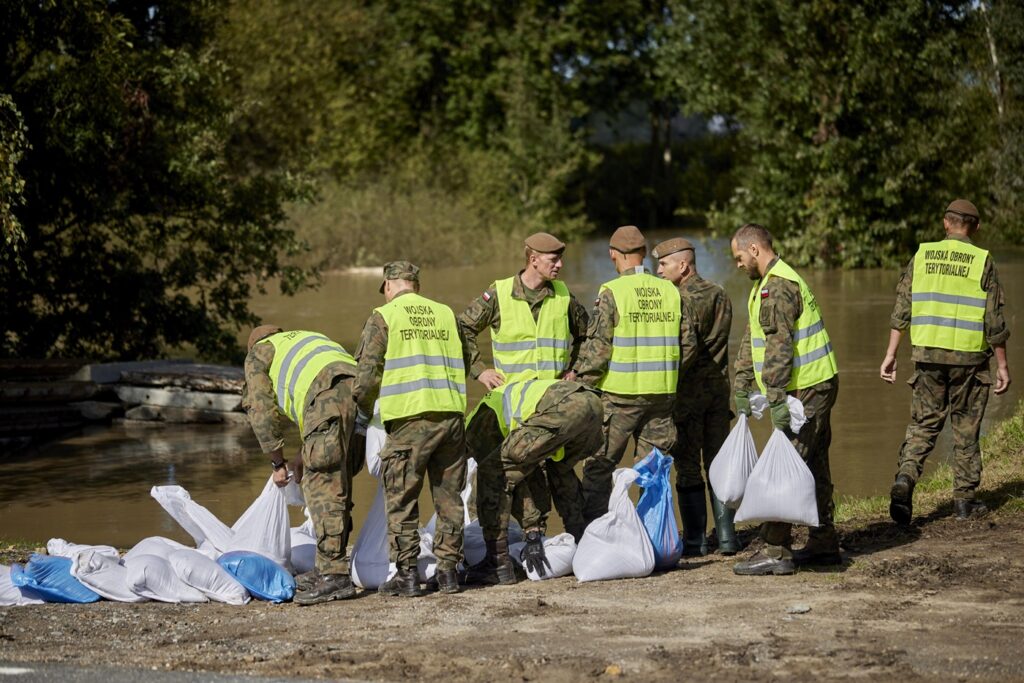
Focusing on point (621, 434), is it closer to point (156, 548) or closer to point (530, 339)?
point (530, 339)

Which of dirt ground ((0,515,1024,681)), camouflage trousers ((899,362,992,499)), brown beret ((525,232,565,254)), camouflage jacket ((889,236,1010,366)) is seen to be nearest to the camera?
dirt ground ((0,515,1024,681))

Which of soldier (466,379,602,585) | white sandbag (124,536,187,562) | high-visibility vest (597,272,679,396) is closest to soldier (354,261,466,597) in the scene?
soldier (466,379,602,585)

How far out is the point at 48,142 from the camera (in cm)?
1617

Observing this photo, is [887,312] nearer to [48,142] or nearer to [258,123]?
[48,142]

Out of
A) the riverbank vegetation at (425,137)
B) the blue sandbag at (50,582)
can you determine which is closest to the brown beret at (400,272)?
the blue sandbag at (50,582)

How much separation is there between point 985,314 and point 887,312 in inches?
594

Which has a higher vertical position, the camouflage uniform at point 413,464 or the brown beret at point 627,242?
Answer: the brown beret at point 627,242

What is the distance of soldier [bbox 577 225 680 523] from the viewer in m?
8.26

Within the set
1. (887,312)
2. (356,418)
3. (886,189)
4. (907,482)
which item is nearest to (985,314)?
(907,482)

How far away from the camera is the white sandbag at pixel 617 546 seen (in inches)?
312

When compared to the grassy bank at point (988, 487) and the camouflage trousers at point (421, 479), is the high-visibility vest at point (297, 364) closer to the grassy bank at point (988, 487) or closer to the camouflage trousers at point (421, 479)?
the camouflage trousers at point (421, 479)

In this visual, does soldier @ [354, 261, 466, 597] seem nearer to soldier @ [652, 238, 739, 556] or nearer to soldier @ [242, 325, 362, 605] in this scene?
soldier @ [242, 325, 362, 605]

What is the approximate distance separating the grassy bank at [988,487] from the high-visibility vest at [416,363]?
3.36 m

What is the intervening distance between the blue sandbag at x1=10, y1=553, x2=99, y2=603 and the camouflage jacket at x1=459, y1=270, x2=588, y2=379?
8.24 feet
